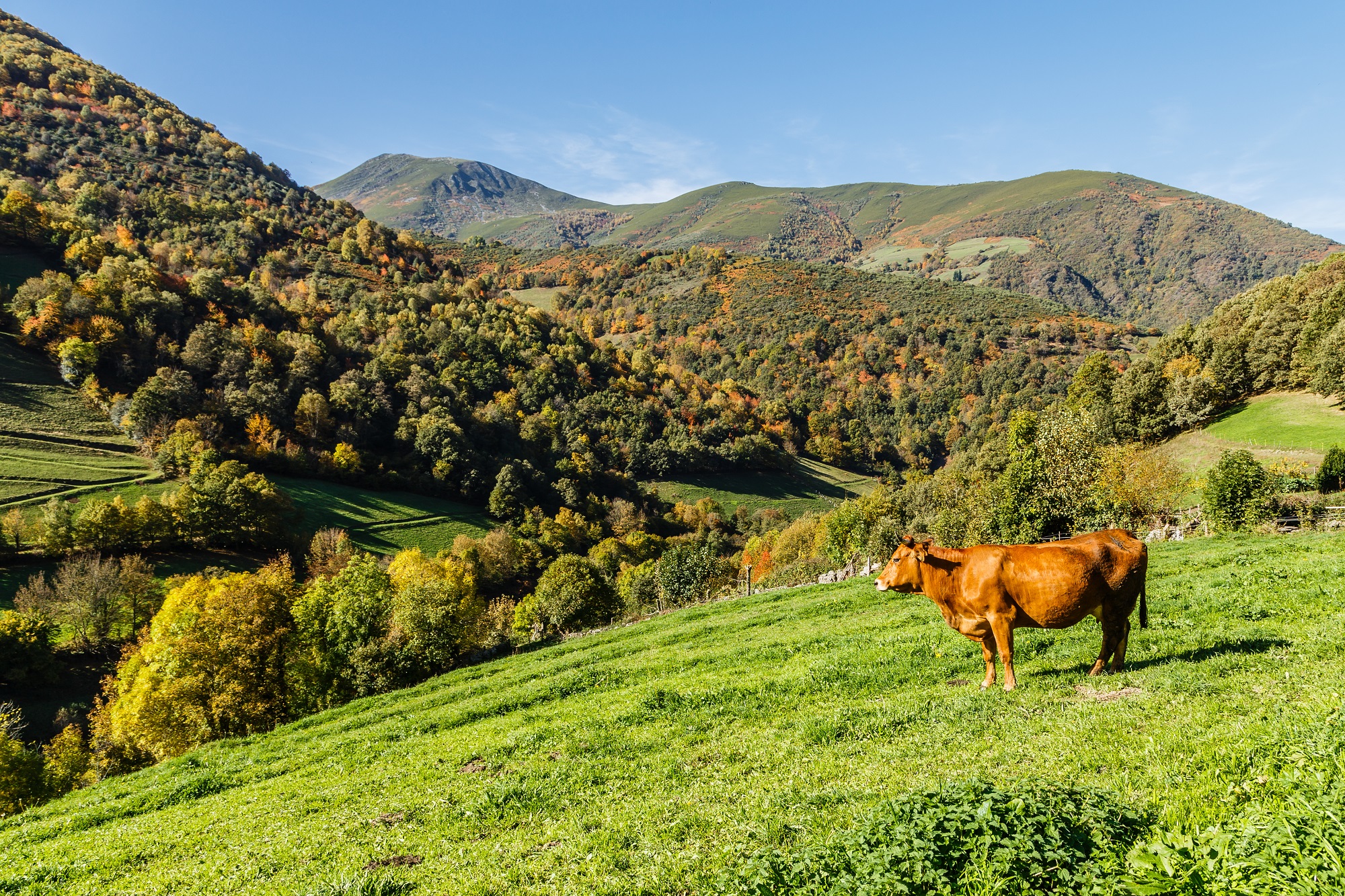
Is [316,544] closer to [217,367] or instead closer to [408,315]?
[217,367]

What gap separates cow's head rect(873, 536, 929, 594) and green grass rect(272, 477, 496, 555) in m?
95.5

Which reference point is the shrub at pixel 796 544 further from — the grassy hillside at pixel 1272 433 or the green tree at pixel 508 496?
the green tree at pixel 508 496

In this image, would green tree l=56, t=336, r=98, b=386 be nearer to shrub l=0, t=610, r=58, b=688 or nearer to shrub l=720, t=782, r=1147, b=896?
shrub l=0, t=610, r=58, b=688

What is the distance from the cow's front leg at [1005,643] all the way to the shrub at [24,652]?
80.7m

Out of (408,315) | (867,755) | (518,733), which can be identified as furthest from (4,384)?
(867,755)

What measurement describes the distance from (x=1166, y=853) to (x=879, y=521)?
284 ft

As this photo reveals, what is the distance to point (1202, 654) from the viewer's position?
38.1 ft

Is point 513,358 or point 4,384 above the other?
point 513,358

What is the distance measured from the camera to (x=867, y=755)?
9883 mm

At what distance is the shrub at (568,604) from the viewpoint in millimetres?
66000

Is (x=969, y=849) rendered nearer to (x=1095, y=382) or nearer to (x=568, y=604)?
(x=568, y=604)

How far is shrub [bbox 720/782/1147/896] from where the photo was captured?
16.7 feet

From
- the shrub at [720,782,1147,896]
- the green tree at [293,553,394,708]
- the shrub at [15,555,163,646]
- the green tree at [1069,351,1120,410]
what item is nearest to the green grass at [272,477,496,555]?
the shrub at [15,555,163,646]

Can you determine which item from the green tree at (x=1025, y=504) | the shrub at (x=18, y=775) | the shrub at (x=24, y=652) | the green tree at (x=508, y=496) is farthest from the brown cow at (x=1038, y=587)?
the green tree at (x=508, y=496)
